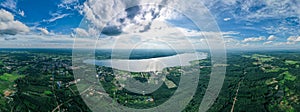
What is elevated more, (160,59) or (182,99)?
(160,59)

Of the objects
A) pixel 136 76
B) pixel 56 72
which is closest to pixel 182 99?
pixel 136 76

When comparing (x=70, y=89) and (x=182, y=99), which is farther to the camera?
(x=70, y=89)

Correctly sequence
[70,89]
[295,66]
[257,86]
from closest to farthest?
[70,89]
[257,86]
[295,66]

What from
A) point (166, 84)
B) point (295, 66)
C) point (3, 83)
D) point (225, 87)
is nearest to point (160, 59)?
point (166, 84)

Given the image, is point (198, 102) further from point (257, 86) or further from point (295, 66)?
point (295, 66)

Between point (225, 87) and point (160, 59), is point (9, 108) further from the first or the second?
point (225, 87)

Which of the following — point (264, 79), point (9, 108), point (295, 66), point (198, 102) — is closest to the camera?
point (9, 108)

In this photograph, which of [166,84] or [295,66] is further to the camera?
[295,66]

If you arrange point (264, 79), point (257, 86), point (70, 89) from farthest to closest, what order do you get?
point (264, 79) < point (257, 86) < point (70, 89)

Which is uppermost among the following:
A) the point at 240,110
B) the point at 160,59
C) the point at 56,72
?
the point at 160,59
